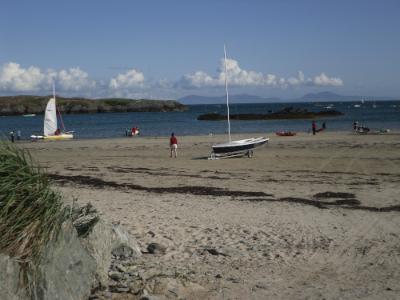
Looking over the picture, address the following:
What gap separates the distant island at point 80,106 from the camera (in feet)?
582

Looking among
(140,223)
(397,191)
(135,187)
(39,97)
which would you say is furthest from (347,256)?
(39,97)

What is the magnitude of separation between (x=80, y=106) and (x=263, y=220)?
171641 mm

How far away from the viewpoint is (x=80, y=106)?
177 meters

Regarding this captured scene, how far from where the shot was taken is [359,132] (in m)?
44.9

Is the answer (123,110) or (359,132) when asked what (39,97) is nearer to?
(123,110)

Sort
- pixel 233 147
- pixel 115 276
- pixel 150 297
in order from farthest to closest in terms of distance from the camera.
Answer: pixel 233 147 < pixel 115 276 < pixel 150 297

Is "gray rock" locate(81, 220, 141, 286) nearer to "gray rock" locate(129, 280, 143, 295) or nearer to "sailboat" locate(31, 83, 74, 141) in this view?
"gray rock" locate(129, 280, 143, 295)

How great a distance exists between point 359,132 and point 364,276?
1528 inches

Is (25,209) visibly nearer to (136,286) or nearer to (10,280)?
(10,280)

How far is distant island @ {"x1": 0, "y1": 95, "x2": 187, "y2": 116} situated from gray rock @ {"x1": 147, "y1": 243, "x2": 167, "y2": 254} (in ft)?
558

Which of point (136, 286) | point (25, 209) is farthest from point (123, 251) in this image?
point (25, 209)

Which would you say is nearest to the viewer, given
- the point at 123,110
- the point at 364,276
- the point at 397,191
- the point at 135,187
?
the point at 364,276

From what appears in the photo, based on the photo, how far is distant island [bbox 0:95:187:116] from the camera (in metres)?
177

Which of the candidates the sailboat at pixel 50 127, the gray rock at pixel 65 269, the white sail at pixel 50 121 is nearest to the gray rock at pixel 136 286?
the gray rock at pixel 65 269
